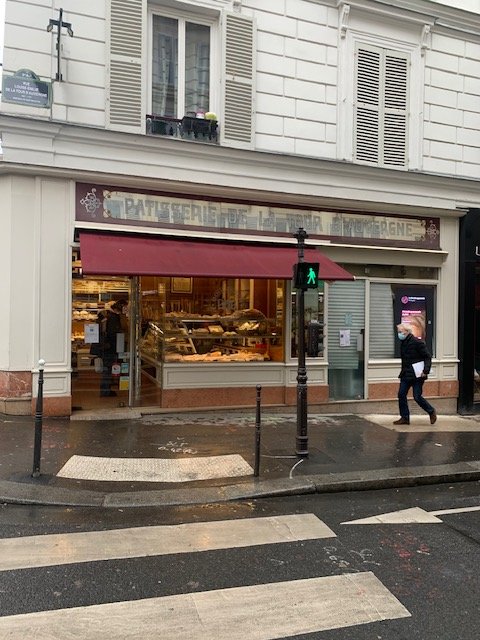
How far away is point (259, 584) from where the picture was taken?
3.96m

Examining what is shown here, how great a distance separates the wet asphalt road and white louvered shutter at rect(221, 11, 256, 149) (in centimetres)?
683

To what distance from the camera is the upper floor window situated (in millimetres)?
9766

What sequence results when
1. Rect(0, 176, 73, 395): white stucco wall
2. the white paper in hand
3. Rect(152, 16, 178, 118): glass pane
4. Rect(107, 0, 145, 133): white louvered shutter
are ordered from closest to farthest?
1. Rect(0, 176, 73, 395): white stucco wall
2. Rect(107, 0, 145, 133): white louvered shutter
3. the white paper in hand
4. Rect(152, 16, 178, 118): glass pane

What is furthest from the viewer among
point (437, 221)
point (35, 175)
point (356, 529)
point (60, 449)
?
point (437, 221)

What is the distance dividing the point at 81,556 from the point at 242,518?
1.67 m

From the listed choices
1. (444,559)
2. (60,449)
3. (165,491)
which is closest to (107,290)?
(60,449)

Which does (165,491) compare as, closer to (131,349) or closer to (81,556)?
(81,556)

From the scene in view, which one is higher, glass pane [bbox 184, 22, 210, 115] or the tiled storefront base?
glass pane [bbox 184, 22, 210, 115]

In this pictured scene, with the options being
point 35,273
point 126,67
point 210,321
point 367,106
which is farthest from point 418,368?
point 126,67

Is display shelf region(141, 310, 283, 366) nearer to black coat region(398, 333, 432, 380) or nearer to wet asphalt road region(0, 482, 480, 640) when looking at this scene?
black coat region(398, 333, 432, 380)

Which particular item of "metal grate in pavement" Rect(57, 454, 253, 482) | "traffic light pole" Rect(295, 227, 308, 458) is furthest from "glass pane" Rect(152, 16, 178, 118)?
"metal grate in pavement" Rect(57, 454, 253, 482)

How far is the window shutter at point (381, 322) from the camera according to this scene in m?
11.3

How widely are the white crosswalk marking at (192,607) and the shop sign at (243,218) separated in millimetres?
5932

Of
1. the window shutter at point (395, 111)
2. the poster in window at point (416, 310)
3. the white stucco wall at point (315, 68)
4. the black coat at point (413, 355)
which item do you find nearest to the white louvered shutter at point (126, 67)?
the white stucco wall at point (315, 68)
